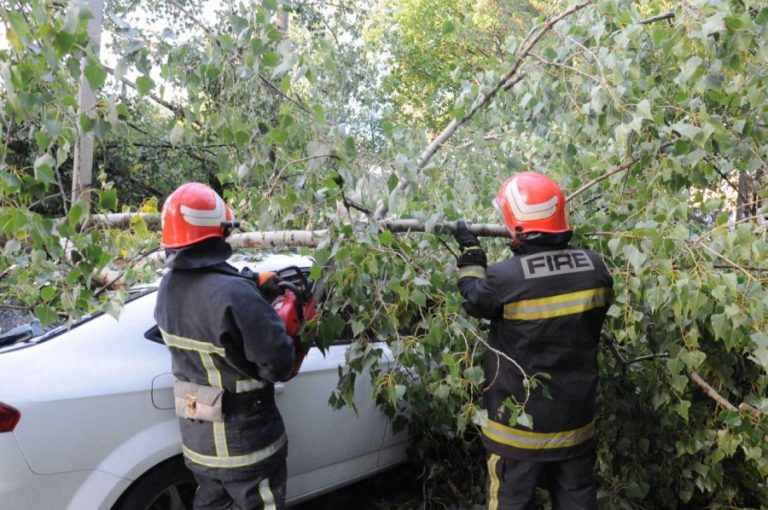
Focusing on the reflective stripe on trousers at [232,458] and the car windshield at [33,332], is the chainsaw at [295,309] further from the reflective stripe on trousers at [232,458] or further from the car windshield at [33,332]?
the car windshield at [33,332]

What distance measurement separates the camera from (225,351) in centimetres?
210

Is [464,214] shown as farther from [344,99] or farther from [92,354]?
[92,354]

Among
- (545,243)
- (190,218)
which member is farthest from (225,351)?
(545,243)

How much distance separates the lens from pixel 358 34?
5328 millimetres

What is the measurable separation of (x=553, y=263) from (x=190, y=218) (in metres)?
1.47

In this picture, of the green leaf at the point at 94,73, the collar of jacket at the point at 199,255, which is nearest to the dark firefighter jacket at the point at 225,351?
the collar of jacket at the point at 199,255

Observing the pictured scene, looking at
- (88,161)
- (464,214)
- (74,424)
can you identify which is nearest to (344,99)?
(464,214)

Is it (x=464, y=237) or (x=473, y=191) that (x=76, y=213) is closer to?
(x=464, y=237)

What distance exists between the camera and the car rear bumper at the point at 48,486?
78.1 inches

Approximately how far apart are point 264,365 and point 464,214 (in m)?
1.42

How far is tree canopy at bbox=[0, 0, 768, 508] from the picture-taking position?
1831 mm

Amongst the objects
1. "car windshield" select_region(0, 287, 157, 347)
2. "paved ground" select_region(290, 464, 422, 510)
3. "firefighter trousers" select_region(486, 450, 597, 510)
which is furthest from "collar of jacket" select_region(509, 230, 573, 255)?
"car windshield" select_region(0, 287, 157, 347)

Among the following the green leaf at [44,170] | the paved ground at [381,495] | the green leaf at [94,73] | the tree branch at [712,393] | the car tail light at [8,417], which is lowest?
the paved ground at [381,495]

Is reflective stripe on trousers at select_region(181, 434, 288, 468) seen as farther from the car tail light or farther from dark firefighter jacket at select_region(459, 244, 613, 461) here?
dark firefighter jacket at select_region(459, 244, 613, 461)
